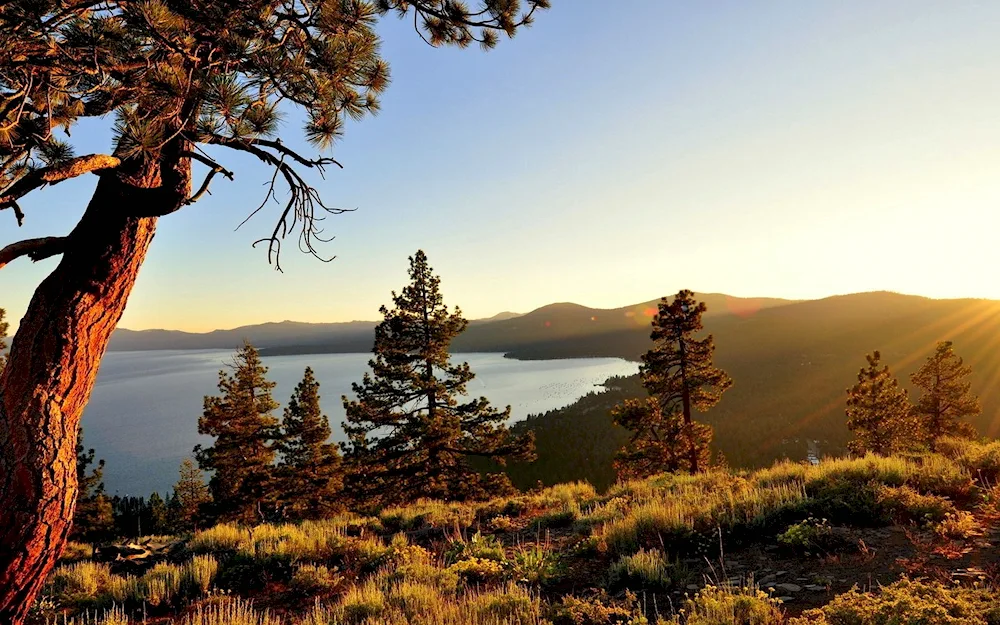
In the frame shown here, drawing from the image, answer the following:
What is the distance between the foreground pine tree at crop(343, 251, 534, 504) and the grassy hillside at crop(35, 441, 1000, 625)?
10.7 m

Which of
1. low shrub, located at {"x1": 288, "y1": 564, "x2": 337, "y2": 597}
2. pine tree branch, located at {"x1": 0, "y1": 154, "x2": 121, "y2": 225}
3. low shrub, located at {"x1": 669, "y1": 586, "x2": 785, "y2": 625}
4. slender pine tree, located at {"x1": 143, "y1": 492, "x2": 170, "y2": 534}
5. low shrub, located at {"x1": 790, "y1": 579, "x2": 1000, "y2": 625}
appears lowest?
slender pine tree, located at {"x1": 143, "y1": 492, "x2": 170, "y2": 534}

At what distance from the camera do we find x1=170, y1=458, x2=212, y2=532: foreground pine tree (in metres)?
29.7

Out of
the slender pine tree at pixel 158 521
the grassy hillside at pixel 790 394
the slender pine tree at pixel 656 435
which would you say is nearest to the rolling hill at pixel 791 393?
the grassy hillside at pixel 790 394

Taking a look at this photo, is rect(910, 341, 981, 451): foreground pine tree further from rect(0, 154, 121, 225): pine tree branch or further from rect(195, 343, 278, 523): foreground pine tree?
rect(195, 343, 278, 523): foreground pine tree

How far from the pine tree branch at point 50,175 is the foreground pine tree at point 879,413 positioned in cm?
3338

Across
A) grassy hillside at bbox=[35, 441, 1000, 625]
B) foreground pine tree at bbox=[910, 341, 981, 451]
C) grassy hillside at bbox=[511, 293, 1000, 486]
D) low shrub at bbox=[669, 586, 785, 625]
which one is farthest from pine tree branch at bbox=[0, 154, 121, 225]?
grassy hillside at bbox=[511, 293, 1000, 486]

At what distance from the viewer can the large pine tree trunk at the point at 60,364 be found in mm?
3196

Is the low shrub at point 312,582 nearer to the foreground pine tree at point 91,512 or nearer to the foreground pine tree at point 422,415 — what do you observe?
the foreground pine tree at point 422,415

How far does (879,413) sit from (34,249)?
3497cm

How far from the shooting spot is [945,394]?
2608cm

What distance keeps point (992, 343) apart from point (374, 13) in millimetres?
191566

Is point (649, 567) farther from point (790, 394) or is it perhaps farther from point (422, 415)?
point (790, 394)

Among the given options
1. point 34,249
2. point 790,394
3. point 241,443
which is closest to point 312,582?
point 34,249

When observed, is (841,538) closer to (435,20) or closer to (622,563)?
(622,563)
